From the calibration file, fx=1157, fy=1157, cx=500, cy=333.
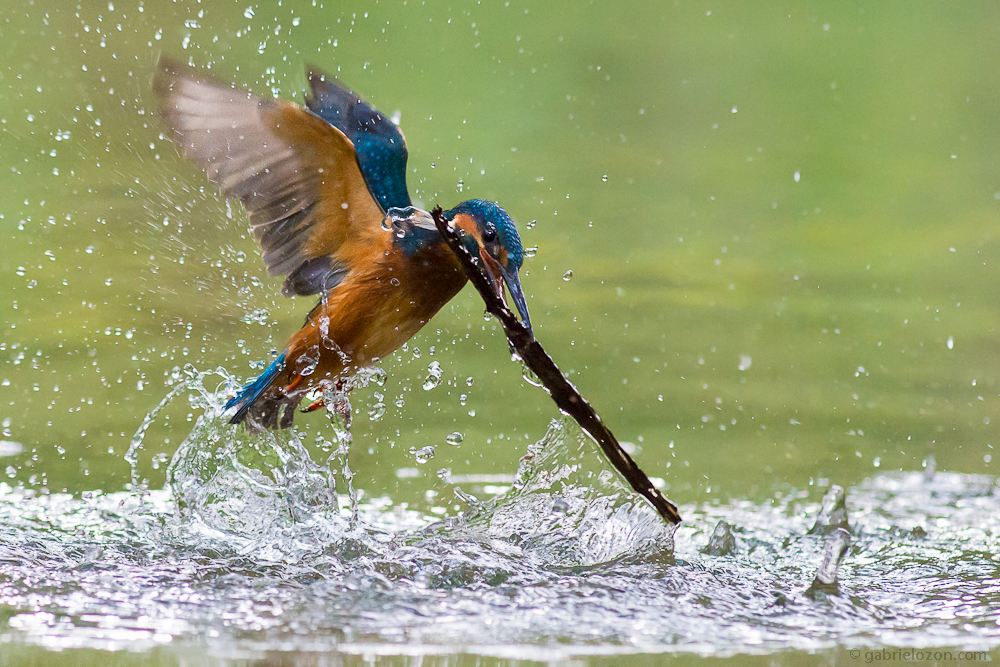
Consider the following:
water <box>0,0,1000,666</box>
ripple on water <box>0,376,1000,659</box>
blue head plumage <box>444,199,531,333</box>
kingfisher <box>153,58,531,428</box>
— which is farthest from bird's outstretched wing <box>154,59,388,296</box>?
ripple on water <box>0,376,1000,659</box>

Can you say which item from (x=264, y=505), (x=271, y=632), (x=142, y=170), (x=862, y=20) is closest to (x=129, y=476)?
(x=264, y=505)

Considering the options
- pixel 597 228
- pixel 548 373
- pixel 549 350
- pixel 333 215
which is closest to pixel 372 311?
pixel 333 215

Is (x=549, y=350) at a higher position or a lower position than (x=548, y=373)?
higher

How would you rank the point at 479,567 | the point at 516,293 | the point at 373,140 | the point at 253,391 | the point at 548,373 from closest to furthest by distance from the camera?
the point at 548,373
the point at 479,567
the point at 516,293
the point at 373,140
the point at 253,391

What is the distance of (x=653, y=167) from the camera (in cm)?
583

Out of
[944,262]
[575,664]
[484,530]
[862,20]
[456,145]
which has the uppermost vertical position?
[862,20]

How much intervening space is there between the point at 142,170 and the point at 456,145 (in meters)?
2.39

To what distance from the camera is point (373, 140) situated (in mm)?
2824

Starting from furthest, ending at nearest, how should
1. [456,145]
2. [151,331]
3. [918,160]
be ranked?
1. [918,160]
2. [456,145]
3. [151,331]

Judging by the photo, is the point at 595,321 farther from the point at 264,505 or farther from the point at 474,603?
the point at 474,603

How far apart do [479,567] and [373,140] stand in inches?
42.2

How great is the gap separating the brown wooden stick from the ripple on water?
0.24 m

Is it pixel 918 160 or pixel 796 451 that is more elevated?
pixel 918 160

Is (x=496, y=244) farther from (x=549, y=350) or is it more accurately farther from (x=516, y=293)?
(x=549, y=350)
